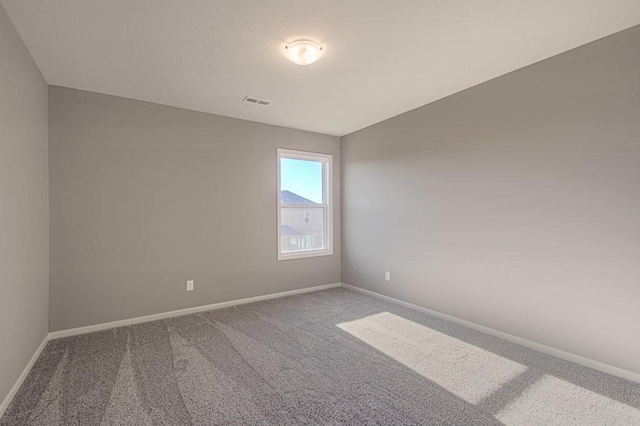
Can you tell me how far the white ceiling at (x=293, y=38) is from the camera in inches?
78.2

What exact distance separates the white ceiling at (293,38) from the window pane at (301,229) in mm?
1864

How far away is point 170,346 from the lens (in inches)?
110

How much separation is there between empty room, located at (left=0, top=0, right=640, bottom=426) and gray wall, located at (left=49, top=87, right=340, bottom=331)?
2 centimetres

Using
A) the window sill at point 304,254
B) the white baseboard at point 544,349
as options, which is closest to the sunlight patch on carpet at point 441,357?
the white baseboard at point 544,349

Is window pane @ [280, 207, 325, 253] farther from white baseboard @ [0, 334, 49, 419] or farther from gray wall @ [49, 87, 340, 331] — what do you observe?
white baseboard @ [0, 334, 49, 419]

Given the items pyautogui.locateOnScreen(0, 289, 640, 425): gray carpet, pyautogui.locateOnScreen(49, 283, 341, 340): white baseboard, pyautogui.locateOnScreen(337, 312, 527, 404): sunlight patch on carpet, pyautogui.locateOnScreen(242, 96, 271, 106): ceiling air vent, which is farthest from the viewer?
pyautogui.locateOnScreen(242, 96, 271, 106): ceiling air vent

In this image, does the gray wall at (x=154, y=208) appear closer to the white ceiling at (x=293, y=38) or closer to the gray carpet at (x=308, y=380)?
the white ceiling at (x=293, y=38)

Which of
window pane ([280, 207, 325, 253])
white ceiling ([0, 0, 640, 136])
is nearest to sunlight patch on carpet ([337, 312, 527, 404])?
window pane ([280, 207, 325, 253])

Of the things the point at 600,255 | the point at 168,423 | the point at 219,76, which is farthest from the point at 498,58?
the point at 168,423

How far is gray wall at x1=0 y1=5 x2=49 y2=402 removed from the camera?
6.39 ft

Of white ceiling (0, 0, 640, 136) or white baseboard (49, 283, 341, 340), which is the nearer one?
white ceiling (0, 0, 640, 136)

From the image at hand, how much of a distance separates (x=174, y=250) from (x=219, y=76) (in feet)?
6.84

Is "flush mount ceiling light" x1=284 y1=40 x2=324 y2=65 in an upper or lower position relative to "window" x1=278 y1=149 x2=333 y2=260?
upper

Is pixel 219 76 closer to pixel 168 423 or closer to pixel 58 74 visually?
pixel 58 74
